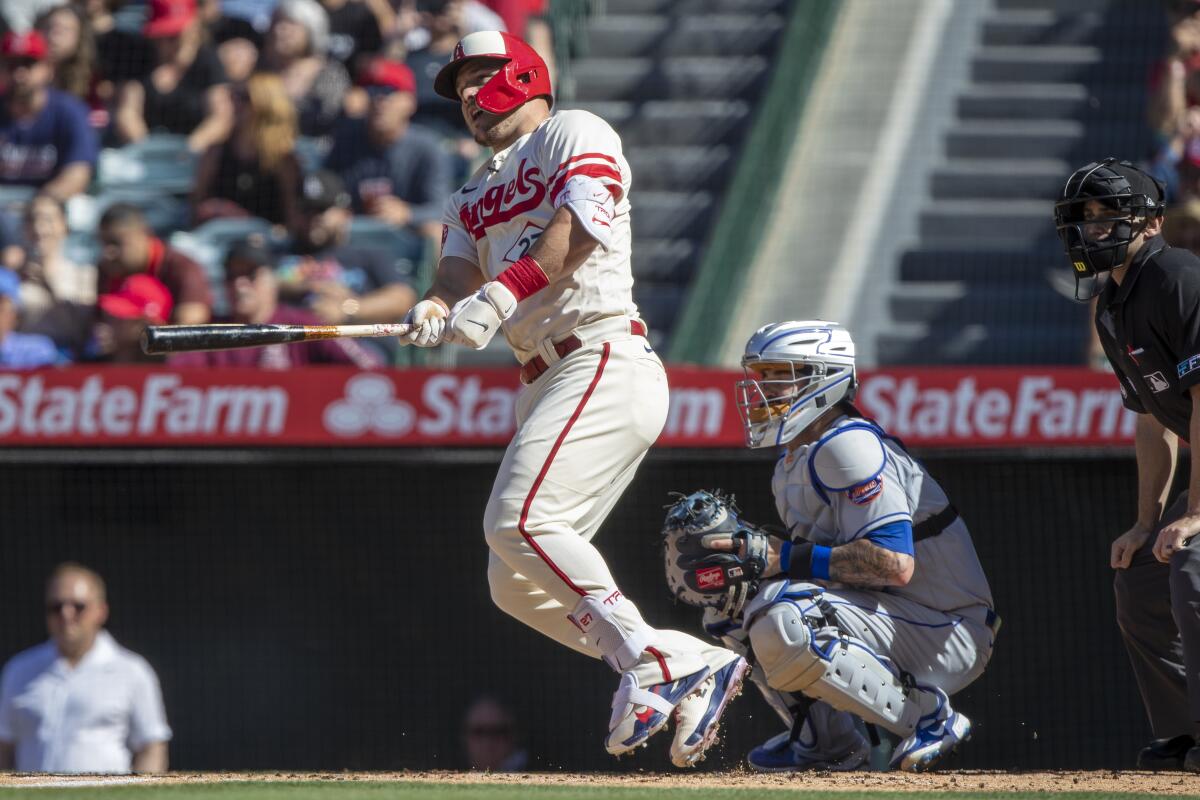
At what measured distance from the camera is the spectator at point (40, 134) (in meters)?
8.59

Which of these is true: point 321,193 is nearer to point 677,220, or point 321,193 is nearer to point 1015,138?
point 677,220

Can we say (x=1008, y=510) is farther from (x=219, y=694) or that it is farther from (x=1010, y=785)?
(x=219, y=694)

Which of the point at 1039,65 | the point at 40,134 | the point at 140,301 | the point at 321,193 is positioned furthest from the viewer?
the point at 1039,65

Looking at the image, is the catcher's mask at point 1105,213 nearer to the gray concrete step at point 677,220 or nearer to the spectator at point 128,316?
the spectator at point 128,316

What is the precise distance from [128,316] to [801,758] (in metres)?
3.71

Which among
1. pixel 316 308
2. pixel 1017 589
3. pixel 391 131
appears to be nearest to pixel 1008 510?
pixel 1017 589

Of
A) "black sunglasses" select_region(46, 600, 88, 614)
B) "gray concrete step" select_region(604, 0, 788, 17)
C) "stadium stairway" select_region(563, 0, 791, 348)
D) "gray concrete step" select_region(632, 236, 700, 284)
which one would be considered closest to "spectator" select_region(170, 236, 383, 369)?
"black sunglasses" select_region(46, 600, 88, 614)

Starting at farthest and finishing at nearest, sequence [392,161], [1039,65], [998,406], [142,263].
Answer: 1. [1039,65]
2. [392,161]
3. [142,263]
4. [998,406]

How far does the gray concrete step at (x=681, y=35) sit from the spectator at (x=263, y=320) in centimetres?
271

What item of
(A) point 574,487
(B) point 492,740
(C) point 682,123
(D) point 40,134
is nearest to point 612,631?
(A) point 574,487

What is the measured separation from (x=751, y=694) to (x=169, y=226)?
381 cm

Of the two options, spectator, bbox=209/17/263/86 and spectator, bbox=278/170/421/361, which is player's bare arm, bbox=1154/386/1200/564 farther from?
spectator, bbox=209/17/263/86

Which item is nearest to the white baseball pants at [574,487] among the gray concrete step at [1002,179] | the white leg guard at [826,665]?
the white leg guard at [826,665]

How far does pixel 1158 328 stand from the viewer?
3932mm
